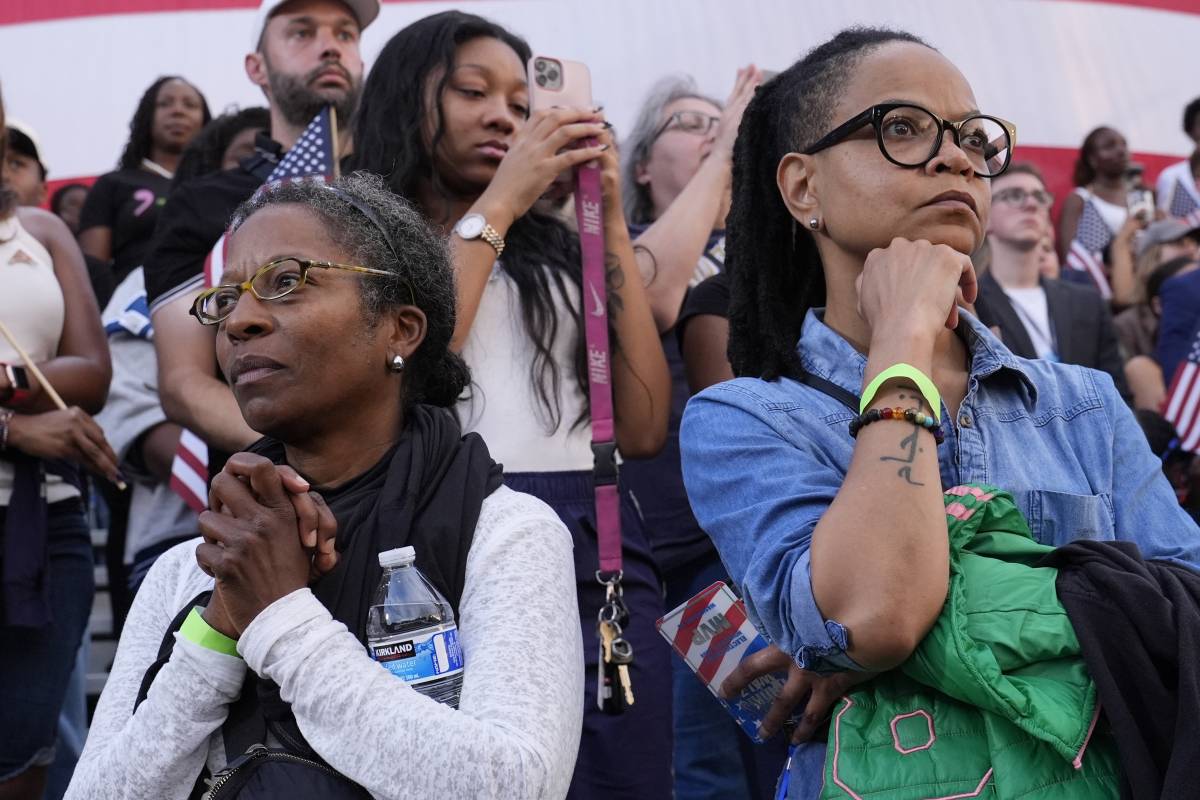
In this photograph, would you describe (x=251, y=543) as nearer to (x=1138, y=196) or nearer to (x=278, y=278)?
(x=278, y=278)

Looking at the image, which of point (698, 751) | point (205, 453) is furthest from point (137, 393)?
point (698, 751)

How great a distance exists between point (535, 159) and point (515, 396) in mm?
552

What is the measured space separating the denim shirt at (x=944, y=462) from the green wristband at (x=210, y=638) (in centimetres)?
73

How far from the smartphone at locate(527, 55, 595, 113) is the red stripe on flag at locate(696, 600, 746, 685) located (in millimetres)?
1432

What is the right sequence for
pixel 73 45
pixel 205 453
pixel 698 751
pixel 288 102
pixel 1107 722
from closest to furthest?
pixel 1107 722 → pixel 698 751 → pixel 205 453 → pixel 288 102 → pixel 73 45

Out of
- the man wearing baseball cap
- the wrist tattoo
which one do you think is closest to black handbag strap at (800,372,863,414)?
the wrist tattoo

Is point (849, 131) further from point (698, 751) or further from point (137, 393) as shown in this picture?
point (137, 393)

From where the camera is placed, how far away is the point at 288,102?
430 cm

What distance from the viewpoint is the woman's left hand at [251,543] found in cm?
199

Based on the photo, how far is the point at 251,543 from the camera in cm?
201

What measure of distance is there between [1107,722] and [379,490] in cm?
111

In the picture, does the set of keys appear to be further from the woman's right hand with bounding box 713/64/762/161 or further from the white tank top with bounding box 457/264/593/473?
the woman's right hand with bounding box 713/64/762/161

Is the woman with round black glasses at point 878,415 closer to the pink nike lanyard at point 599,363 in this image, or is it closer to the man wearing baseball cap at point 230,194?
the pink nike lanyard at point 599,363

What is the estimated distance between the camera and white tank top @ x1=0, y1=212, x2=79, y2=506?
12.7 ft
